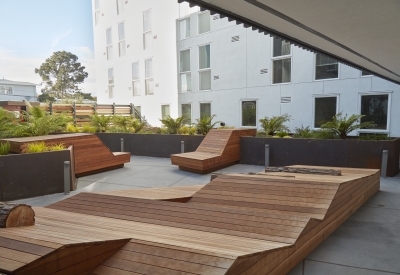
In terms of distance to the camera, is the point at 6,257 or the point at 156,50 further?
the point at 156,50

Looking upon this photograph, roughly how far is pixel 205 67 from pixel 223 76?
64.8 inches

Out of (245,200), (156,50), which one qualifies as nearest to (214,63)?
(156,50)

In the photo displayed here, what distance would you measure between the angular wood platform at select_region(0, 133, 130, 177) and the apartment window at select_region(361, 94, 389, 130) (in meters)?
9.15

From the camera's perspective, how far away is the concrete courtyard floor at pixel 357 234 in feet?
10.2

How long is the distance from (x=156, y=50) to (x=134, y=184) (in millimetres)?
12421

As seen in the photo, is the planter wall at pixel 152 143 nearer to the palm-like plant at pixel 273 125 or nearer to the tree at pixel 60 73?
the palm-like plant at pixel 273 125

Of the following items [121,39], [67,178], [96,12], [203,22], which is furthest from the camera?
[96,12]

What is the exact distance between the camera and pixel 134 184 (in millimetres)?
6953

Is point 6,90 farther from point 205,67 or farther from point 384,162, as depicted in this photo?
point 384,162

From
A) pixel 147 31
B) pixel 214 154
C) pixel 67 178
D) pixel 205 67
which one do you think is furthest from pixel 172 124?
pixel 147 31

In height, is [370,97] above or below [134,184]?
above

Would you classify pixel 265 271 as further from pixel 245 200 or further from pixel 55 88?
pixel 55 88

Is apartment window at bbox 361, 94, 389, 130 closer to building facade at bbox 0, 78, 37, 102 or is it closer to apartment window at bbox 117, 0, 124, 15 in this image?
apartment window at bbox 117, 0, 124, 15

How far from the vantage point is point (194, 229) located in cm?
320
